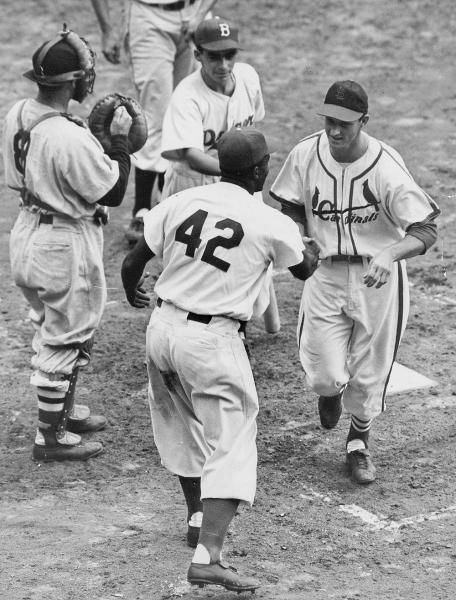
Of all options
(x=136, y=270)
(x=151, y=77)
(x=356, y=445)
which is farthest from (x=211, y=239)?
(x=151, y=77)

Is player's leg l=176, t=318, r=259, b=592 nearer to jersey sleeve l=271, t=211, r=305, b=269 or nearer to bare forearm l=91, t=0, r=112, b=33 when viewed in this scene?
jersey sleeve l=271, t=211, r=305, b=269

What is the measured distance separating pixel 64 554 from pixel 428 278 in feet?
13.2

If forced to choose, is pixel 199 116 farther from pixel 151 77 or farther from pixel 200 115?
pixel 151 77

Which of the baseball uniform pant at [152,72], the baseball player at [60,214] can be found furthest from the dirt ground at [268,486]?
the baseball uniform pant at [152,72]

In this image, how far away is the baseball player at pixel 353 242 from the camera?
556cm

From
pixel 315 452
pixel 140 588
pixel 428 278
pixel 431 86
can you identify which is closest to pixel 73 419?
pixel 315 452

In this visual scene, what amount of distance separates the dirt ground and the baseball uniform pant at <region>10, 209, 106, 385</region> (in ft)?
1.90

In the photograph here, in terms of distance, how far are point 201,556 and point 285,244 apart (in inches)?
49.4

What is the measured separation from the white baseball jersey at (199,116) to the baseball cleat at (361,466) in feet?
6.70

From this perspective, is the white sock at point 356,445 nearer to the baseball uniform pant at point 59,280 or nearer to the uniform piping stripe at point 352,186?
the uniform piping stripe at point 352,186

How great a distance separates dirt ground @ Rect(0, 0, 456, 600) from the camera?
4.99 m

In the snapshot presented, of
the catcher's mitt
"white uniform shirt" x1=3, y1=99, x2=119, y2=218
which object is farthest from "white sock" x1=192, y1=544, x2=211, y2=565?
the catcher's mitt

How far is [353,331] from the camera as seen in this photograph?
594 cm

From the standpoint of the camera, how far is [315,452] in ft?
20.5
